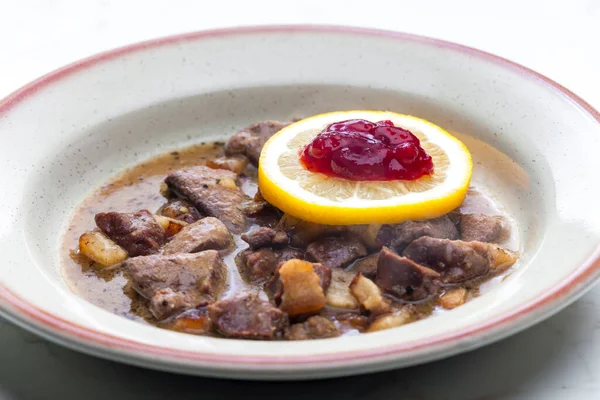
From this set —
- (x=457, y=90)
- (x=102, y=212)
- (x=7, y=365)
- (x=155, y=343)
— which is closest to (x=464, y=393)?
(x=155, y=343)

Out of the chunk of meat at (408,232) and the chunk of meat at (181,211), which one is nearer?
the chunk of meat at (408,232)

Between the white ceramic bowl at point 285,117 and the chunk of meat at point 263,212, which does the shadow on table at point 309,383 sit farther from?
the chunk of meat at point 263,212

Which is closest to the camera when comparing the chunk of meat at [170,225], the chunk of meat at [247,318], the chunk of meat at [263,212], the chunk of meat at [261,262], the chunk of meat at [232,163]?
→ the chunk of meat at [247,318]

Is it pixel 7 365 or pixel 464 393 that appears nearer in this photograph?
pixel 464 393

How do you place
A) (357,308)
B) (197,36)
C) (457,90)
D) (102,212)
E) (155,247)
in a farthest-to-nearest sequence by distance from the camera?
(197,36)
(457,90)
(102,212)
(155,247)
(357,308)

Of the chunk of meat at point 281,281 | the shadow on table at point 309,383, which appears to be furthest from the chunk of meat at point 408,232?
the shadow on table at point 309,383

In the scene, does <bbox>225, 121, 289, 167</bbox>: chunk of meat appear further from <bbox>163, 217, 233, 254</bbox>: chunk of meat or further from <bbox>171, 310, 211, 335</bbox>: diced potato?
<bbox>171, 310, 211, 335</bbox>: diced potato

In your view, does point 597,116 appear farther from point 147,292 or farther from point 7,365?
point 7,365
